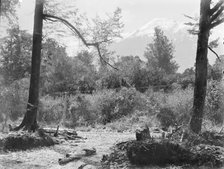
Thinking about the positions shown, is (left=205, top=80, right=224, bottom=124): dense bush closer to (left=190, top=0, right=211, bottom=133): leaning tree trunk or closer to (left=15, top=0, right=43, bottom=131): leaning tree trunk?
(left=190, top=0, right=211, bottom=133): leaning tree trunk

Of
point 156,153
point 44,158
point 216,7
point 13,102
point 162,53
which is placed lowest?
point 44,158

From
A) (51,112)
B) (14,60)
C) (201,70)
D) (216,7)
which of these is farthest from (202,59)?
(14,60)

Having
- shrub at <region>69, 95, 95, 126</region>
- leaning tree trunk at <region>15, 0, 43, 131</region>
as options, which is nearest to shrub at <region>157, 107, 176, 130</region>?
shrub at <region>69, 95, 95, 126</region>

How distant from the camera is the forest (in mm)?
7434

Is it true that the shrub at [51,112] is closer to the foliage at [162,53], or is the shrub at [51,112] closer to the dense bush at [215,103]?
the dense bush at [215,103]

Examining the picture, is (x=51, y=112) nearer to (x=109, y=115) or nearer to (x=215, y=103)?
(x=109, y=115)

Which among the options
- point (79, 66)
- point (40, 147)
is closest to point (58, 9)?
point (40, 147)

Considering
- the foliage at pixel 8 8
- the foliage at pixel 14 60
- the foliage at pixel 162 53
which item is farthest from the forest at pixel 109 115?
the foliage at pixel 162 53

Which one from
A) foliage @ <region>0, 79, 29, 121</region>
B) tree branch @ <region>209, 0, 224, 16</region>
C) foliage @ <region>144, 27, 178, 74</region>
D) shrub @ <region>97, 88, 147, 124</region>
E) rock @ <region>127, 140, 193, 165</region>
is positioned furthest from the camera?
foliage @ <region>144, 27, 178, 74</region>

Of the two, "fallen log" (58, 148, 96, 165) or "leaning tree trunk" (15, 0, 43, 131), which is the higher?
"leaning tree trunk" (15, 0, 43, 131)

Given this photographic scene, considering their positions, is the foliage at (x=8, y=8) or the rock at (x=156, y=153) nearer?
the rock at (x=156, y=153)

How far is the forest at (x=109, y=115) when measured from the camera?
743 centimetres

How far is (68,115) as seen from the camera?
66.6 feet

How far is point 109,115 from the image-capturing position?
19.2 m
